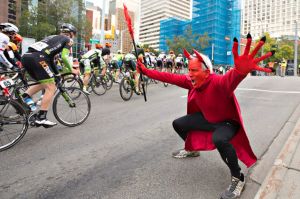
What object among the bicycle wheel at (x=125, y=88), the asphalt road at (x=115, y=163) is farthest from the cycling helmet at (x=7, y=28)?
the bicycle wheel at (x=125, y=88)

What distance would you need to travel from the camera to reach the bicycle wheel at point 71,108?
5.73 meters

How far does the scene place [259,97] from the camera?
10.4 m

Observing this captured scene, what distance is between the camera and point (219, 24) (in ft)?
229

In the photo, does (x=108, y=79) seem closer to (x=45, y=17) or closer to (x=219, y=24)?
(x=45, y=17)

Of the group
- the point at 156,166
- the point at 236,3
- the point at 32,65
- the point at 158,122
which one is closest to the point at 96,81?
the point at 158,122

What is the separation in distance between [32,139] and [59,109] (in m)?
0.96

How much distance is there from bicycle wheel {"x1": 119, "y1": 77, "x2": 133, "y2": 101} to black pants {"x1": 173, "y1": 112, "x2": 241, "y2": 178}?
5.73m

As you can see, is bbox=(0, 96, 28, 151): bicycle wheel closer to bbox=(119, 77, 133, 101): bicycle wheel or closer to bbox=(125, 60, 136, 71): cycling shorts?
bbox=(119, 77, 133, 101): bicycle wheel

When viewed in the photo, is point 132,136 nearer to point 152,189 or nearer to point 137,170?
point 137,170

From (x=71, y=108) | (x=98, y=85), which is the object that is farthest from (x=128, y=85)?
(x=71, y=108)

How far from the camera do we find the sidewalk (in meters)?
2.91

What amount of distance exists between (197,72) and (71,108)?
11.6 ft

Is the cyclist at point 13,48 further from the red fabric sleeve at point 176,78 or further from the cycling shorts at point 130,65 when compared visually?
the red fabric sleeve at point 176,78

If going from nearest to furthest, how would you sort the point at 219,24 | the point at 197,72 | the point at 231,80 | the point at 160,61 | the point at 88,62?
the point at 231,80 → the point at 197,72 → the point at 88,62 → the point at 160,61 → the point at 219,24
